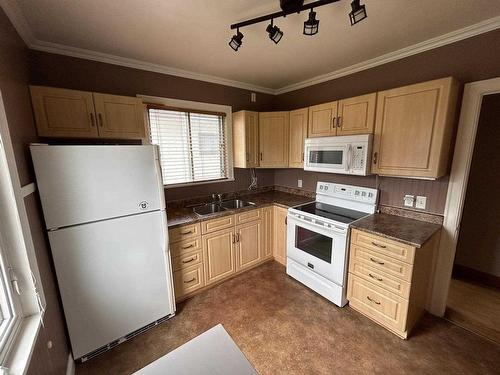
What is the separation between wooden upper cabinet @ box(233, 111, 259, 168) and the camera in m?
2.83

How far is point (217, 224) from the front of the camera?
2.40 metres

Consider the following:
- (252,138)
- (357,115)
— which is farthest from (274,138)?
(357,115)

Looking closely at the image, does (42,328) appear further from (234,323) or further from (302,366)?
(302,366)

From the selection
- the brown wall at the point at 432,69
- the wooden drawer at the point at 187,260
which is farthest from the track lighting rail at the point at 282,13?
the wooden drawer at the point at 187,260

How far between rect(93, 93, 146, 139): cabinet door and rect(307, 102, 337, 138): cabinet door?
1867 millimetres

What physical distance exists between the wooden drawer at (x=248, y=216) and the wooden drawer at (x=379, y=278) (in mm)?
1180

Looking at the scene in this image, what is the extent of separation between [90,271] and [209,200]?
155 cm

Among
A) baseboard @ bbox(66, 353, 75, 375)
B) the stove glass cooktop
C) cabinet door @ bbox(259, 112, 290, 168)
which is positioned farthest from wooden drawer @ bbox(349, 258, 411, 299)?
baseboard @ bbox(66, 353, 75, 375)

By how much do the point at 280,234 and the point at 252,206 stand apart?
1.91ft

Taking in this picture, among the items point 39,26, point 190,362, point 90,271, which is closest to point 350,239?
point 190,362

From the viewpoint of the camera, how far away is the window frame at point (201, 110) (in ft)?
7.71

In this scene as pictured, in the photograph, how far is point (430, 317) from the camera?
2029 mm

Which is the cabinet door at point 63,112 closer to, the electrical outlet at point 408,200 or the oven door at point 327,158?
the oven door at point 327,158

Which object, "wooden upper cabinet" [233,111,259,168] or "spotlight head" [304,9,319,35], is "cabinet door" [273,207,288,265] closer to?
"wooden upper cabinet" [233,111,259,168]
